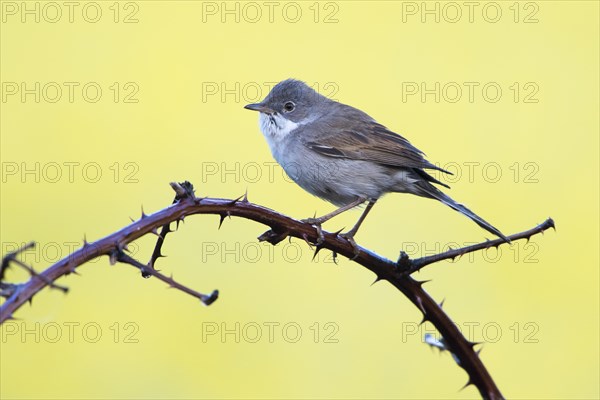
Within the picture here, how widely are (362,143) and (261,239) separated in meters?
3.08

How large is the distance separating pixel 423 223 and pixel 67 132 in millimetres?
3690

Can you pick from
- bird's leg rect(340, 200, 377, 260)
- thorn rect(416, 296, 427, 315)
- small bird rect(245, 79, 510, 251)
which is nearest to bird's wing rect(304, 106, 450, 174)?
small bird rect(245, 79, 510, 251)

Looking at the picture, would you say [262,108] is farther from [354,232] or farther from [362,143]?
[354,232]

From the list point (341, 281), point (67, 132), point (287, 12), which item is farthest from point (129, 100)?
point (341, 281)

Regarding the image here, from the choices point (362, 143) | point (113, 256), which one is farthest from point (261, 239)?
point (362, 143)

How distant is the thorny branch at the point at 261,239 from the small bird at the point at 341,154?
2.36 meters

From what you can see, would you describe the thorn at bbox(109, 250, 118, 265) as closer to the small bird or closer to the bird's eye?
the small bird

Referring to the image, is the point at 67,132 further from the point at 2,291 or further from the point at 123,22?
the point at 2,291

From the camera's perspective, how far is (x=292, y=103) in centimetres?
637

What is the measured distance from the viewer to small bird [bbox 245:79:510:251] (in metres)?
5.50

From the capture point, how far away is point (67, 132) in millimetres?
8492

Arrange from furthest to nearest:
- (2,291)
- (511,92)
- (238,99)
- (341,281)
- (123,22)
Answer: (123,22)
(511,92)
(238,99)
(341,281)
(2,291)

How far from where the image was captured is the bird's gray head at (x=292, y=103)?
20.7 feet

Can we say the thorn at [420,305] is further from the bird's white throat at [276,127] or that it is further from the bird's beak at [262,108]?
the bird's beak at [262,108]
